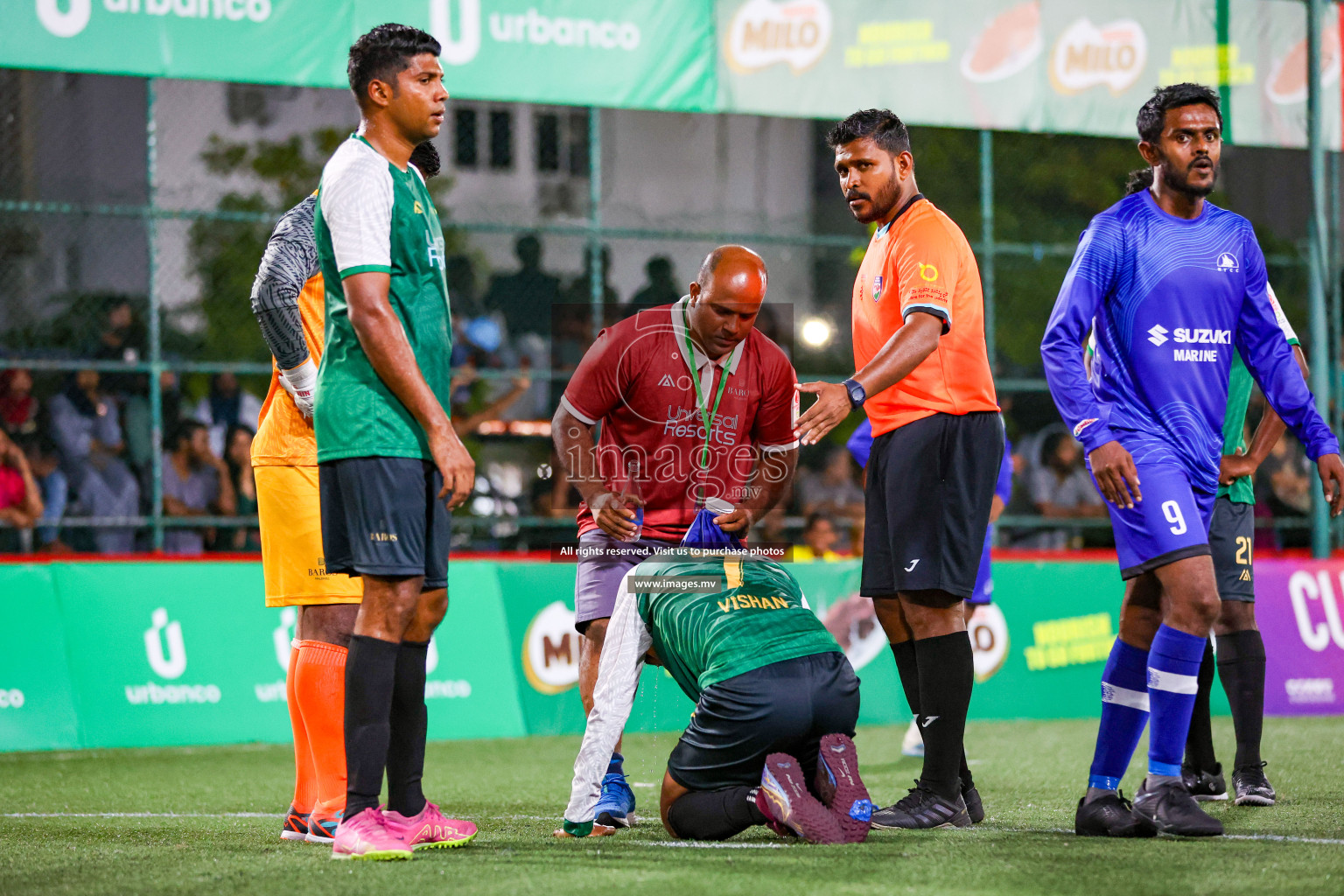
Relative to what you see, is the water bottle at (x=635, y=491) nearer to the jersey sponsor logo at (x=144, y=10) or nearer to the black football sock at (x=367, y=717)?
the black football sock at (x=367, y=717)

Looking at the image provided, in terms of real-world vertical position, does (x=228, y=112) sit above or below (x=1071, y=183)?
above

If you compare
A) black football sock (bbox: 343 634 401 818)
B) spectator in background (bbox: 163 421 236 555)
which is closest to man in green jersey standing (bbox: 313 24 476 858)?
black football sock (bbox: 343 634 401 818)

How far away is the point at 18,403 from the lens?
11875 mm

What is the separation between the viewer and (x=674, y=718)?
31.7 ft

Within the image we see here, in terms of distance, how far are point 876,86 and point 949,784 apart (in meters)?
7.44

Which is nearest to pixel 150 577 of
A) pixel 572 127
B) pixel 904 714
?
pixel 904 714

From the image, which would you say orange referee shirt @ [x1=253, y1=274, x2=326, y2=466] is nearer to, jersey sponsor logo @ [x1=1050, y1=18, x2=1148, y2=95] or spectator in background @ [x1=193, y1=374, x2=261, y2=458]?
spectator in background @ [x1=193, y1=374, x2=261, y2=458]

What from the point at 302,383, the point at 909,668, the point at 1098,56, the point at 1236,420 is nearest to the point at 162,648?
the point at 302,383

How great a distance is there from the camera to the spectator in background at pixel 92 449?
11961 millimetres

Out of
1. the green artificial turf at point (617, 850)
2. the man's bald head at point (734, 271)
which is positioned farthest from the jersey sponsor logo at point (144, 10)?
the man's bald head at point (734, 271)

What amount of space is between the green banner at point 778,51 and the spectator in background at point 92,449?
300 centimetres

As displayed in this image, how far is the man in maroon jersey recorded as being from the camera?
18.5 ft

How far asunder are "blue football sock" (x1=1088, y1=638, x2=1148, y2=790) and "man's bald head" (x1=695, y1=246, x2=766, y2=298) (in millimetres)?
1721

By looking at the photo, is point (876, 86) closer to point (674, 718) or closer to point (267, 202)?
point (674, 718)
